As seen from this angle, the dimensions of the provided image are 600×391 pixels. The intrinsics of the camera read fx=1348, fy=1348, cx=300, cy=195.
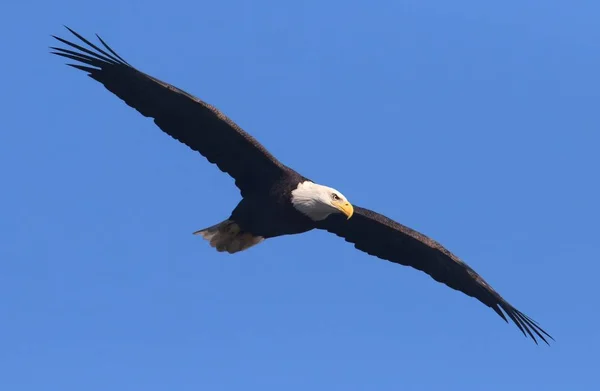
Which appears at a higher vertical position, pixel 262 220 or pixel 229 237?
pixel 229 237

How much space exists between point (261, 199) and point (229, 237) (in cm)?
109

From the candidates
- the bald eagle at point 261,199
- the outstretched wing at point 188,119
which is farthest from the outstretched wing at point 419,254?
the outstretched wing at point 188,119

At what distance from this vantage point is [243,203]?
16391 millimetres

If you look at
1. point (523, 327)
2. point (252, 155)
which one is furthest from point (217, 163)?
point (523, 327)

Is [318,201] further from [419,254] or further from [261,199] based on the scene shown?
[419,254]

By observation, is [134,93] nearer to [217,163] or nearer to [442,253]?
[217,163]

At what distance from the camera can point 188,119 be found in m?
15.7

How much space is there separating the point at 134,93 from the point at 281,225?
2404 mm

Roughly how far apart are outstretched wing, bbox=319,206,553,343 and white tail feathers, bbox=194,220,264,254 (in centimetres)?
102

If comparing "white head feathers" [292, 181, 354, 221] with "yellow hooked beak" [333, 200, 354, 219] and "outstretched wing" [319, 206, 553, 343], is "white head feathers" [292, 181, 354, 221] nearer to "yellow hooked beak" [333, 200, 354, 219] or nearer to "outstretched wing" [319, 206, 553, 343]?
"yellow hooked beak" [333, 200, 354, 219]

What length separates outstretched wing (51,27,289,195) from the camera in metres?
15.2

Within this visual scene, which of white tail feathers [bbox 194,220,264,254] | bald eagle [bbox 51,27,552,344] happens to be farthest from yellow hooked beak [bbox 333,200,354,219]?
white tail feathers [bbox 194,220,264,254]

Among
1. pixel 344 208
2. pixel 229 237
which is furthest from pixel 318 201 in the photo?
pixel 229 237

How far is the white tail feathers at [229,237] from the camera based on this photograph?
55.5ft
